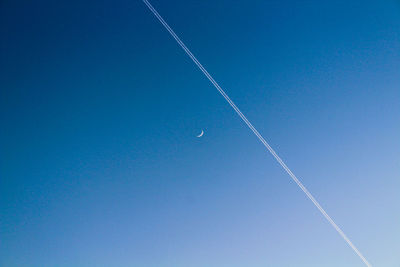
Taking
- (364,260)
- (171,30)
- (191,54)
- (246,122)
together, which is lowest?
(364,260)

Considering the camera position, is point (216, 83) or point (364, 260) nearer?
point (216, 83)

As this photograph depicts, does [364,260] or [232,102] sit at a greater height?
[232,102]

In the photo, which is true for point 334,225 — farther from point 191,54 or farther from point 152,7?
point 152,7

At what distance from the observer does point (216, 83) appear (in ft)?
21.5

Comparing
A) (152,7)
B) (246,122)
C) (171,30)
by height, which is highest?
(152,7)

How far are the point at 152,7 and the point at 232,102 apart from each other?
283 cm

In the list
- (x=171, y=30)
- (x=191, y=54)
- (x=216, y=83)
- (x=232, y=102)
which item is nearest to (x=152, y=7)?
(x=171, y=30)

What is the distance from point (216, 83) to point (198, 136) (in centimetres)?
141

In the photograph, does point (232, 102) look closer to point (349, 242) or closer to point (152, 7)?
point (152, 7)

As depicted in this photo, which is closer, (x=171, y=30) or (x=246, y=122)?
(x=171, y=30)

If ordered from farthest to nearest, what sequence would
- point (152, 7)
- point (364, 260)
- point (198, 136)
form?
point (364, 260) < point (198, 136) < point (152, 7)

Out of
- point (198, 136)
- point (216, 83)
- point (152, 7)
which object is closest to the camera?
point (152, 7)

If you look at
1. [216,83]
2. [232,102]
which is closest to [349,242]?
[232,102]

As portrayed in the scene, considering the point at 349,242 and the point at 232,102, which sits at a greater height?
the point at 232,102
